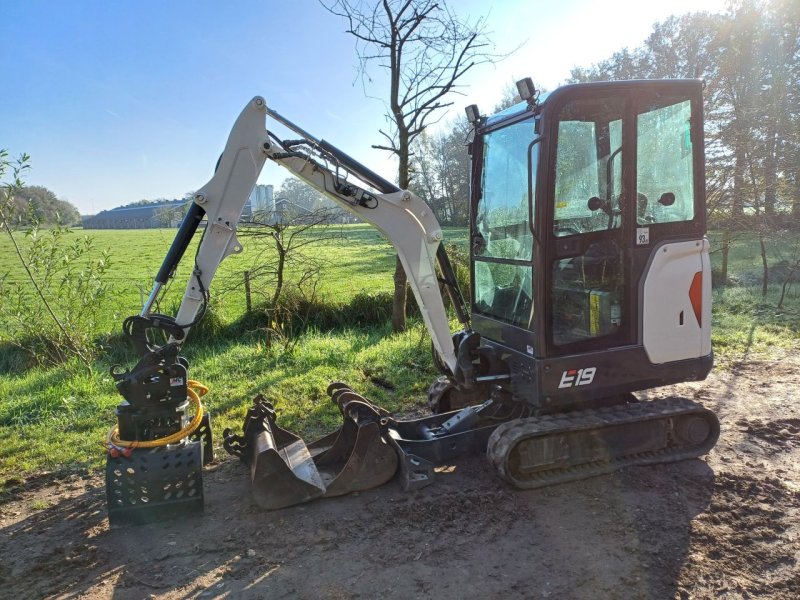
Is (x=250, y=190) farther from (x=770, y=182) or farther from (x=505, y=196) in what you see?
(x=770, y=182)

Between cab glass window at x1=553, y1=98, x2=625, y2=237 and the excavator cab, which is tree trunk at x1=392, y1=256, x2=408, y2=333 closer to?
the excavator cab

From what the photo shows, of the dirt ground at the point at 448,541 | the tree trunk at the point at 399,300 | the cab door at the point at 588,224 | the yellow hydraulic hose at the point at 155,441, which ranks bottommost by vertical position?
the dirt ground at the point at 448,541

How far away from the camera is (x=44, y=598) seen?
3061 millimetres

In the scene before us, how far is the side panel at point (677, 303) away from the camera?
13.7ft

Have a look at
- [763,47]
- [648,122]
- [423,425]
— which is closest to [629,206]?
[648,122]

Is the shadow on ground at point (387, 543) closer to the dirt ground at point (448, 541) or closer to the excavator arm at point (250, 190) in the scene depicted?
the dirt ground at point (448, 541)

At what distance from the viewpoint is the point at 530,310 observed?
162 inches

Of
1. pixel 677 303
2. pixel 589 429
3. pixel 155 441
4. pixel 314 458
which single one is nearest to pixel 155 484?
pixel 155 441

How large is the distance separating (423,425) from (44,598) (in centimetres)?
273

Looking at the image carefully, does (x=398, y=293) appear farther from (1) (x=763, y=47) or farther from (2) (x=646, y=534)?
(1) (x=763, y=47)

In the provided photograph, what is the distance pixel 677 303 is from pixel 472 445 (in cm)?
187

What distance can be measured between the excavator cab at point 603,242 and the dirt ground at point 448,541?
78 centimetres

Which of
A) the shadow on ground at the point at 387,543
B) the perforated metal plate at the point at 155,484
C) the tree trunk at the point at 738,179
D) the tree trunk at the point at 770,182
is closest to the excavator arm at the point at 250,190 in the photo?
the perforated metal plate at the point at 155,484

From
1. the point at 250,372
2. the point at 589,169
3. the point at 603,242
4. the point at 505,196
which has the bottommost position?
the point at 250,372
